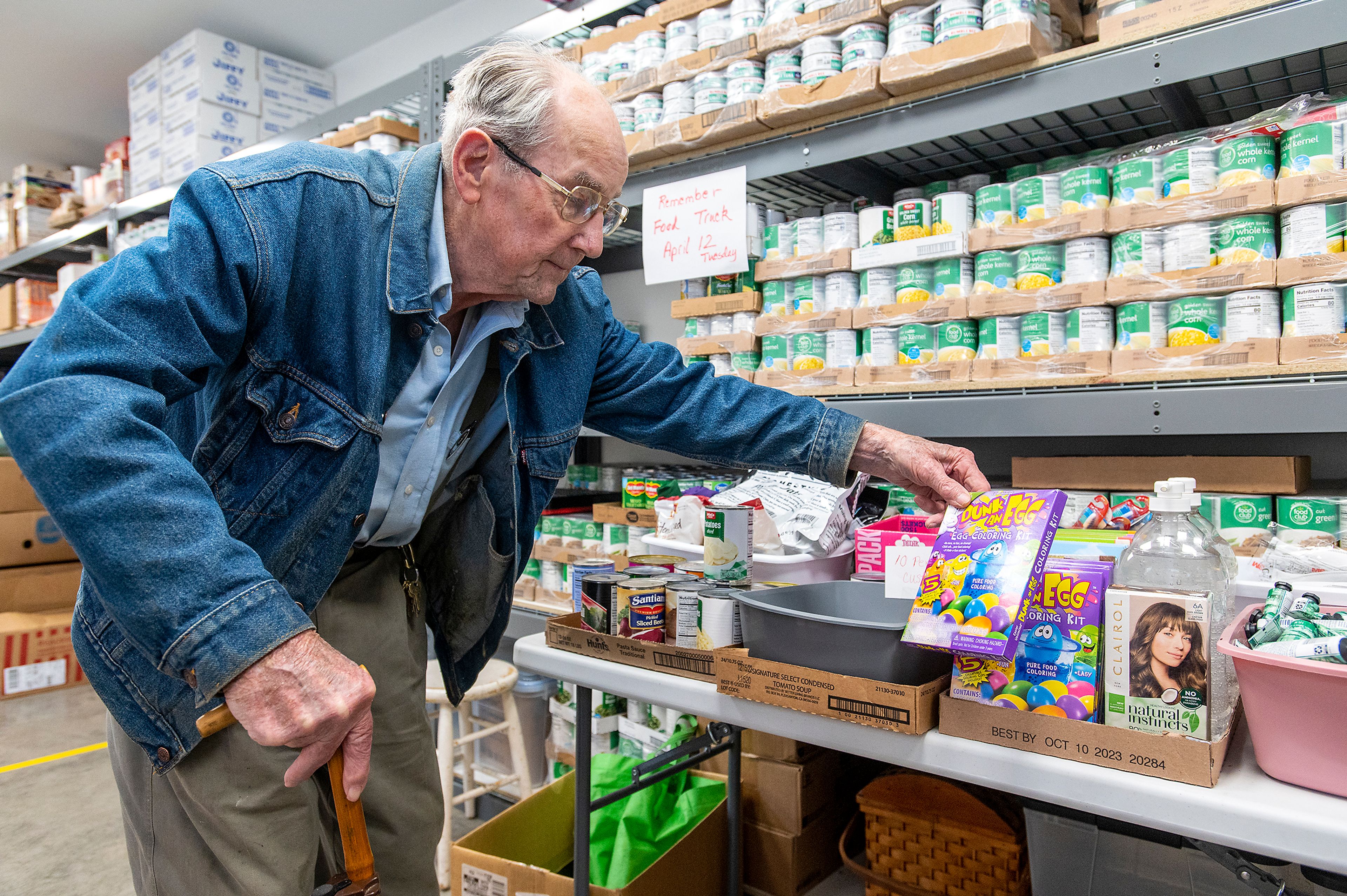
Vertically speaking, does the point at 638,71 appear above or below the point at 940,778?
above

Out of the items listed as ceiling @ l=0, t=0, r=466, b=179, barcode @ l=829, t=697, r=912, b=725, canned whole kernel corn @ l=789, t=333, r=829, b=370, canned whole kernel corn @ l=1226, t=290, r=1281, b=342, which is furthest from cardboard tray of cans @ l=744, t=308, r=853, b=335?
ceiling @ l=0, t=0, r=466, b=179

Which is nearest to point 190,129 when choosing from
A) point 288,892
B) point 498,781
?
point 498,781

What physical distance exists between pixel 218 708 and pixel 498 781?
5.46 feet

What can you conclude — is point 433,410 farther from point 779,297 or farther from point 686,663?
point 779,297

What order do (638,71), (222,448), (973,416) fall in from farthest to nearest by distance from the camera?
(638,71) < (973,416) < (222,448)

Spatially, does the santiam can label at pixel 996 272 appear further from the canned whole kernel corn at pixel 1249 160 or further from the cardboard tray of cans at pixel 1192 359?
the canned whole kernel corn at pixel 1249 160

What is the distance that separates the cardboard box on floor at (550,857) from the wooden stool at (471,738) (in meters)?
0.24

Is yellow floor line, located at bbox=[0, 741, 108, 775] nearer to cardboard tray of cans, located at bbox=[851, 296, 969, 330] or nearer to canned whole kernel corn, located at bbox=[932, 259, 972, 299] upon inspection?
cardboard tray of cans, located at bbox=[851, 296, 969, 330]

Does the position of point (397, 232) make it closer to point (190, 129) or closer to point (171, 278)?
point (171, 278)

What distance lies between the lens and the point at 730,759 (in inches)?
65.7

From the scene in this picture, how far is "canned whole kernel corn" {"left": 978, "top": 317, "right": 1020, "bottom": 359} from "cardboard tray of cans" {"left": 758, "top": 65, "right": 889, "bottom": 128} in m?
0.52

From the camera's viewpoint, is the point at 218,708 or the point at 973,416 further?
the point at 973,416

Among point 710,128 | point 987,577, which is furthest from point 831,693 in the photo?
point 710,128

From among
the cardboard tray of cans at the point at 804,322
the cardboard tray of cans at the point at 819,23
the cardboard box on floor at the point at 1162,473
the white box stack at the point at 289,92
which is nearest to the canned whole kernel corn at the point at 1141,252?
the cardboard box on floor at the point at 1162,473
